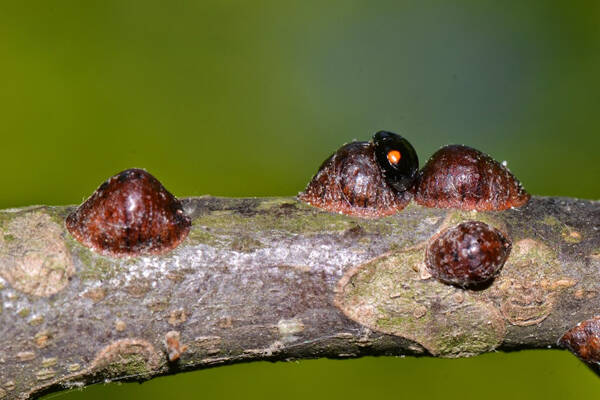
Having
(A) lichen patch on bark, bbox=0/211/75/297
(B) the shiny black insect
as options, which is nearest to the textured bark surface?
(A) lichen patch on bark, bbox=0/211/75/297

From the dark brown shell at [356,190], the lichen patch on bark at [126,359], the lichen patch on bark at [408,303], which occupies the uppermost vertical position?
the dark brown shell at [356,190]

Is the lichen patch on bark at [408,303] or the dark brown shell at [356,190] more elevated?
the dark brown shell at [356,190]

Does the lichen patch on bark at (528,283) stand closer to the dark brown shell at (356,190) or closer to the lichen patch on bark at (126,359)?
the dark brown shell at (356,190)

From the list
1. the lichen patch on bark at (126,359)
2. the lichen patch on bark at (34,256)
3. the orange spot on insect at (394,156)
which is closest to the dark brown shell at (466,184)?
the orange spot on insect at (394,156)

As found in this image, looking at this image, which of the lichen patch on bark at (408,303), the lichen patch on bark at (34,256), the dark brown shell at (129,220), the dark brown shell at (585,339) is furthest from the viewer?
the dark brown shell at (585,339)

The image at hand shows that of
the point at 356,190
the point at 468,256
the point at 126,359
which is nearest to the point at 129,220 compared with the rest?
the point at 126,359

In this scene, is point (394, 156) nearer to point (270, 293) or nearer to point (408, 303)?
point (408, 303)

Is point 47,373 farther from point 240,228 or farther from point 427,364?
point 427,364

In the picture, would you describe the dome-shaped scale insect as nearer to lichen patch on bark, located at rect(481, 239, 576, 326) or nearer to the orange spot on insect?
the orange spot on insect
